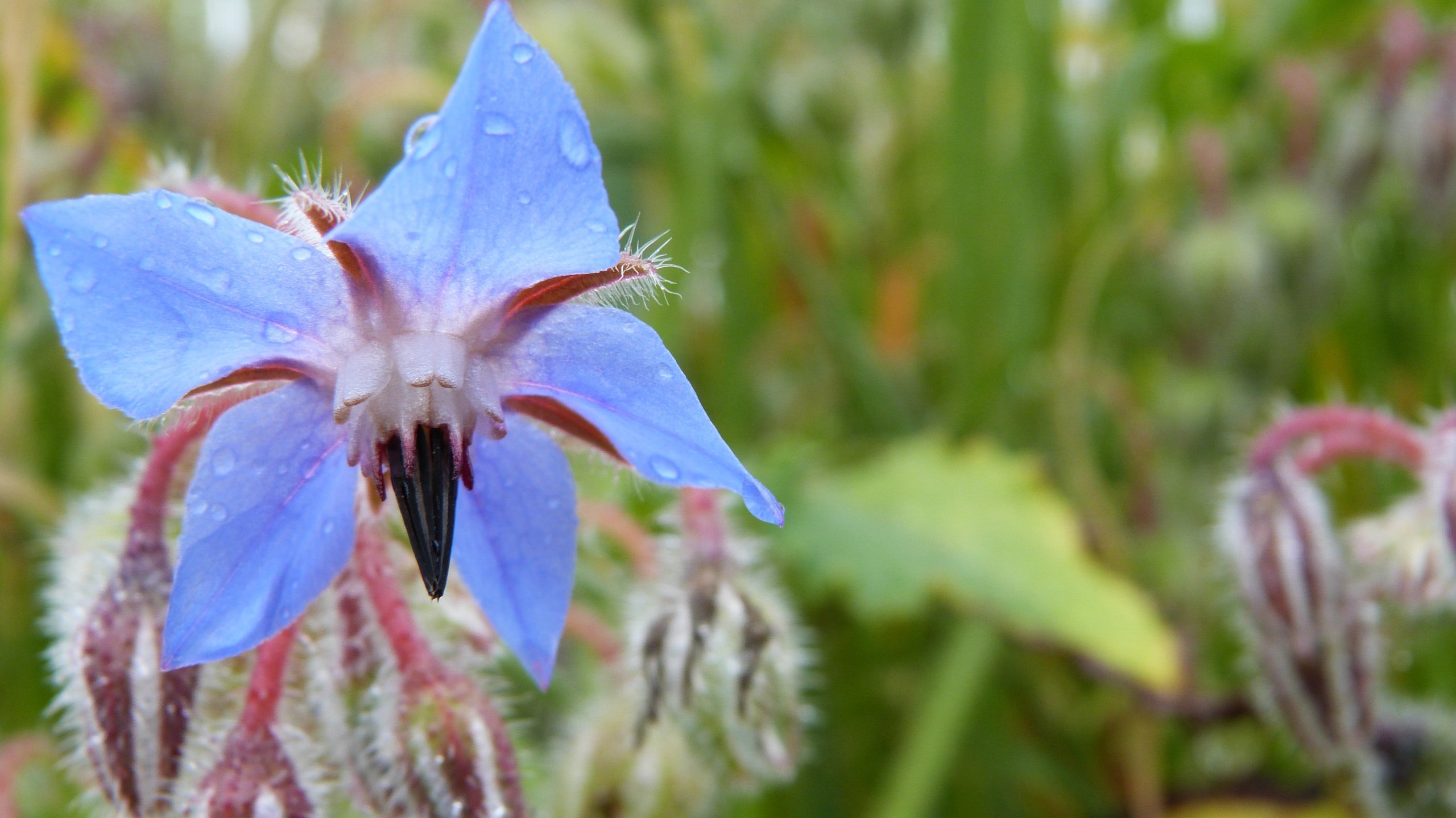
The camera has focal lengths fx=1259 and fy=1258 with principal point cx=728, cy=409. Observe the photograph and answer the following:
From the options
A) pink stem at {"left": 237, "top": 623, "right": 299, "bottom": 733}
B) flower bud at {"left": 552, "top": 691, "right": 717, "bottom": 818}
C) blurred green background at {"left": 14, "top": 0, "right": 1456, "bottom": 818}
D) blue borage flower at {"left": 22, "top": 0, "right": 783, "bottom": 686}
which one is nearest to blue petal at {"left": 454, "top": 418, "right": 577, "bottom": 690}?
blue borage flower at {"left": 22, "top": 0, "right": 783, "bottom": 686}

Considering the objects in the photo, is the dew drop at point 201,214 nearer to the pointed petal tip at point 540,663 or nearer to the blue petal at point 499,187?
the blue petal at point 499,187

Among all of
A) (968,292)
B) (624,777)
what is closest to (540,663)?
(624,777)

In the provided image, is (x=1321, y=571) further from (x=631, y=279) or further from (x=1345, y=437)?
(x=631, y=279)

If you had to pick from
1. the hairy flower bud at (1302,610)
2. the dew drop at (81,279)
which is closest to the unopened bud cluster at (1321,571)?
the hairy flower bud at (1302,610)

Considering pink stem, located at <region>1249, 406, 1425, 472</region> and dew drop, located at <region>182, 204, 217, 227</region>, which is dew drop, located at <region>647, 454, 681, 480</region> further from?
pink stem, located at <region>1249, 406, 1425, 472</region>

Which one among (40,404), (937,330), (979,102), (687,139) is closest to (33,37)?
(40,404)
